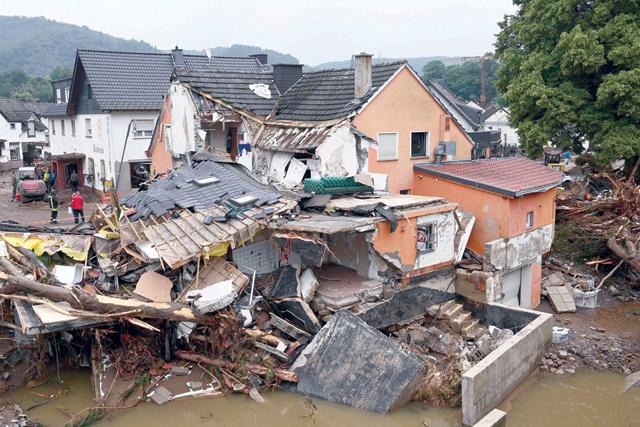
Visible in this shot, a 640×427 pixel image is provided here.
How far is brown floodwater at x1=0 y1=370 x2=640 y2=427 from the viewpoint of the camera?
1170cm

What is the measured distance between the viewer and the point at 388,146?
62.4 ft

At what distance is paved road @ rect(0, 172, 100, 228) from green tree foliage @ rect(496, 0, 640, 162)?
63.4ft

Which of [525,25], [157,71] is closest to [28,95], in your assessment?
[157,71]

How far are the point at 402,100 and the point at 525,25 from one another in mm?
8608

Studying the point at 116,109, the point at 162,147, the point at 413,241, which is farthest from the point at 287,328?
the point at 116,109

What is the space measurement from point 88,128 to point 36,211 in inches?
230

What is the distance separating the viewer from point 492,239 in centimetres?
1692

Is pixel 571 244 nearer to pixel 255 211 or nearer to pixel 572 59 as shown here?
pixel 572 59

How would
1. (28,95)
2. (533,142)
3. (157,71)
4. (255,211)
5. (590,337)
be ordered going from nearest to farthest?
(255,211) < (590,337) < (533,142) < (157,71) < (28,95)

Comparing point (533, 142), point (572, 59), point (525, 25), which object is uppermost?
point (525, 25)

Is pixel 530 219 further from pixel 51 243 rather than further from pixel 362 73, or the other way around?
pixel 51 243

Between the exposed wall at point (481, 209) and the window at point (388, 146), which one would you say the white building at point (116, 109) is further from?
the exposed wall at point (481, 209)

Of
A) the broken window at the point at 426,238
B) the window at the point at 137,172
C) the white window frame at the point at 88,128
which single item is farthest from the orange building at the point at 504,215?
the white window frame at the point at 88,128

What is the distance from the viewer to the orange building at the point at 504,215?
54.1 feet
